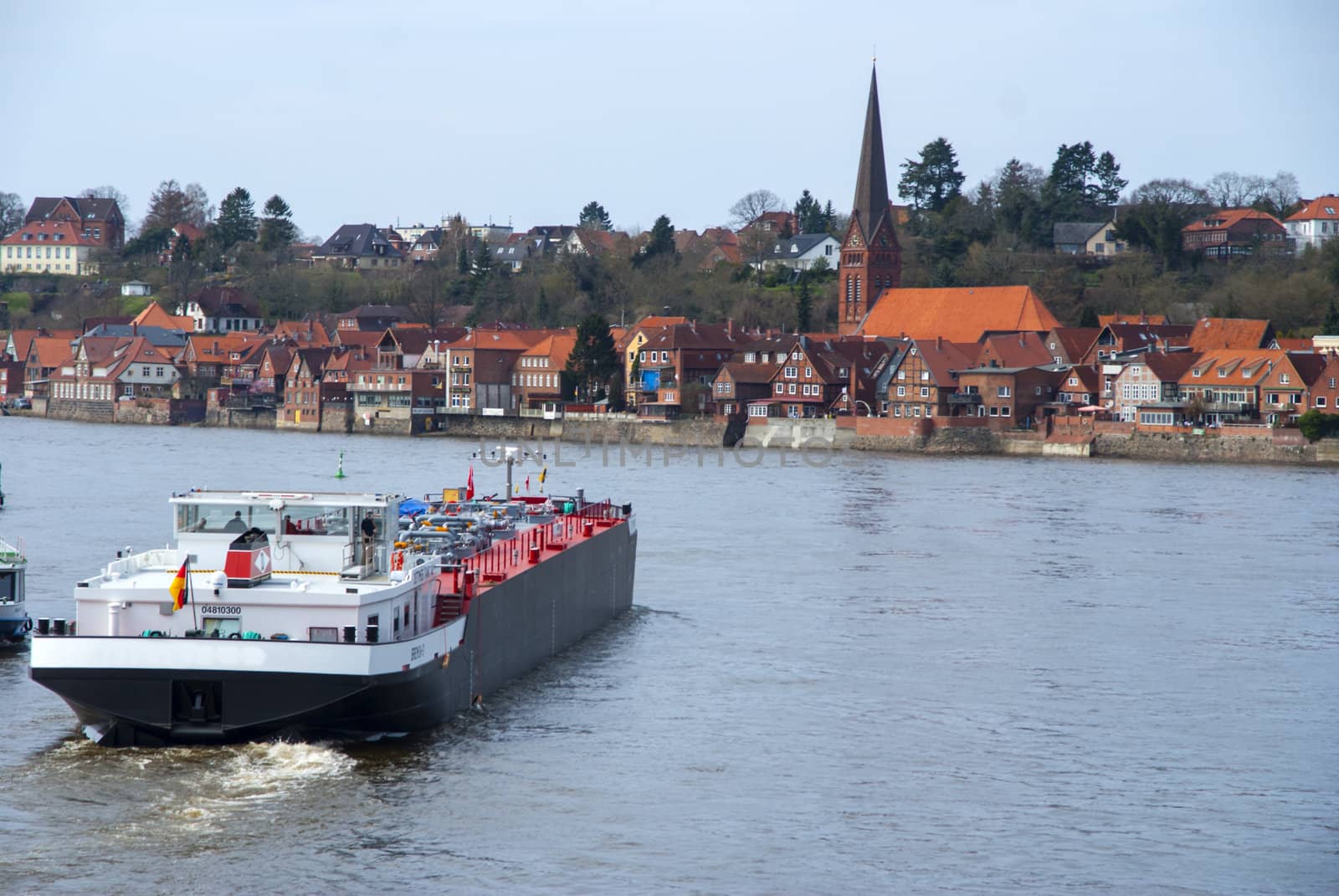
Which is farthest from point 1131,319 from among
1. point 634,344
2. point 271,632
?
point 271,632

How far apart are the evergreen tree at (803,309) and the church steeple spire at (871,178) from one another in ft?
17.2

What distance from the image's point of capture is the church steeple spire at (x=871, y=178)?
100625 mm

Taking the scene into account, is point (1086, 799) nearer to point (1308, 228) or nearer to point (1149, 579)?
point (1149, 579)

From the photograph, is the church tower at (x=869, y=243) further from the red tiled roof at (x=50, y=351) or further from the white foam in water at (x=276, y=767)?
the white foam in water at (x=276, y=767)

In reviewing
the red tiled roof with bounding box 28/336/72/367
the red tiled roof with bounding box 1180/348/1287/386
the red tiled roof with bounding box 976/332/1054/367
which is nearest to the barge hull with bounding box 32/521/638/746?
the red tiled roof with bounding box 1180/348/1287/386

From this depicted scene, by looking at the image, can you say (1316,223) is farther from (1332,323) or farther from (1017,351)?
(1017,351)

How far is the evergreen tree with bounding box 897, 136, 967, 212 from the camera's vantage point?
117625 mm

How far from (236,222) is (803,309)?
2231 inches

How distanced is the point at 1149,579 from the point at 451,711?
17756mm

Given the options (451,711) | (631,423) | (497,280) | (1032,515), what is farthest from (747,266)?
(451,711)

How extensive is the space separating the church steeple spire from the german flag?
87.3 m

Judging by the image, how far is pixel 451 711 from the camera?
19203mm

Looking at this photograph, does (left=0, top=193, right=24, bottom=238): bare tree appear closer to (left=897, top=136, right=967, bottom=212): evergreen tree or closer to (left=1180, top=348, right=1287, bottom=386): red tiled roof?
(left=897, top=136, right=967, bottom=212): evergreen tree

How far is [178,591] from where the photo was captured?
1688cm
